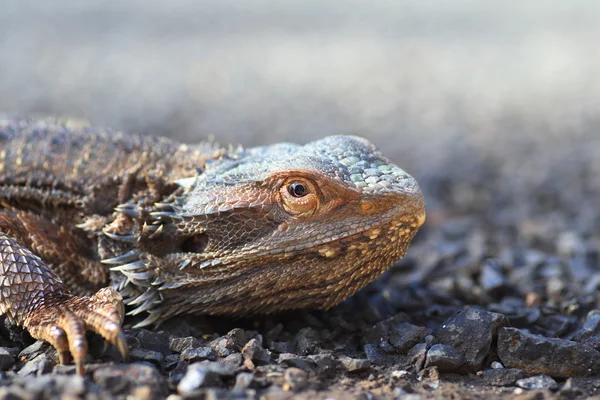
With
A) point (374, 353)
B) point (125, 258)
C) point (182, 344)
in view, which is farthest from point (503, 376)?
point (125, 258)

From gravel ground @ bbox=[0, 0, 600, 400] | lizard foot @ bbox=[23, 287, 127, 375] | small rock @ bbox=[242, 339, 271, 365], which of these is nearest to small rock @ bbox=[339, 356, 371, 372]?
gravel ground @ bbox=[0, 0, 600, 400]

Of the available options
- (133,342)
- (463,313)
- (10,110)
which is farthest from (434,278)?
(10,110)

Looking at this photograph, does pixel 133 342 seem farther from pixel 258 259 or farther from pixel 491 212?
pixel 491 212

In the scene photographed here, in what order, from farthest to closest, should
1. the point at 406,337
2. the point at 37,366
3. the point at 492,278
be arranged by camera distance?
1. the point at 492,278
2. the point at 406,337
3. the point at 37,366

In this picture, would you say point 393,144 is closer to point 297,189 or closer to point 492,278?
point 492,278

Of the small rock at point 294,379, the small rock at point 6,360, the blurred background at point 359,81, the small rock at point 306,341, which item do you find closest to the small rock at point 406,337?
the small rock at point 306,341

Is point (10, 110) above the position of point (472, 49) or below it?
below

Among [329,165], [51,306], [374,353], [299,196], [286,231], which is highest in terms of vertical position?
[329,165]

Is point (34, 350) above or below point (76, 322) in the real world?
below
